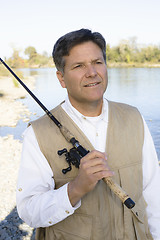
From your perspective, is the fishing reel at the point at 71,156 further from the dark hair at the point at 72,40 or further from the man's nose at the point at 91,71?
the dark hair at the point at 72,40

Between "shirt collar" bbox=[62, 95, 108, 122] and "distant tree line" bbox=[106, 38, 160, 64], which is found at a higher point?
"shirt collar" bbox=[62, 95, 108, 122]

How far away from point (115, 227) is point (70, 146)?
1.94 ft

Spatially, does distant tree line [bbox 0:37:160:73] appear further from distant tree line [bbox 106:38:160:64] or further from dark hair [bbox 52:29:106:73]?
dark hair [bbox 52:29:106:73]

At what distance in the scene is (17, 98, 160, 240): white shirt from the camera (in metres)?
1.47

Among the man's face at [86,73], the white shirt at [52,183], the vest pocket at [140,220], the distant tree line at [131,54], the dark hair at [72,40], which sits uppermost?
the dark hair at [72,40]

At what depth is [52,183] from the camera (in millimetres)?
1669

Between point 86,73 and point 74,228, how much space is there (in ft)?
3.26

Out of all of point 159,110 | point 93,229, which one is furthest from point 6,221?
point 159,110

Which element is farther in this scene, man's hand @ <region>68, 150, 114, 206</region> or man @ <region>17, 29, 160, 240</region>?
man @ <region>17, 29, 160, 240</region>

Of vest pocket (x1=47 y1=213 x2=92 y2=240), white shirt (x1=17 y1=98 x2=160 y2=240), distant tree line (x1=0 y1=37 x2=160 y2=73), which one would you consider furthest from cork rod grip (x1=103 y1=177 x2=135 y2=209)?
distant tree line (x1=0 y1=37 x2=160 y2=73)

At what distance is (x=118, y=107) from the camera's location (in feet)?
6.52

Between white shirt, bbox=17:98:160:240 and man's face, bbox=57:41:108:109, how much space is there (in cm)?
15

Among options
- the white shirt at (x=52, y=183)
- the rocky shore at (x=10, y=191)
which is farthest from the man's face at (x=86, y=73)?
the rocky shore at (x=10, y=191)

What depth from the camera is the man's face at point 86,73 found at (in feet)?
5.64
